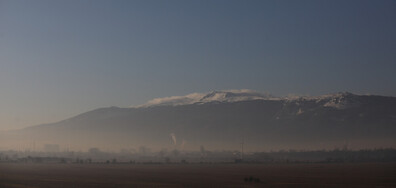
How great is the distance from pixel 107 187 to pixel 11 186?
1609 cm

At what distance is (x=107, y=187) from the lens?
94.8m

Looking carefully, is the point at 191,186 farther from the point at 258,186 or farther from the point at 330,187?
the point at 330,187

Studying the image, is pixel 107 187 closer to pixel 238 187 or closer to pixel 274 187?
pixel 238 187

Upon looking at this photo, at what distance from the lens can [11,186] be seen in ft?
309

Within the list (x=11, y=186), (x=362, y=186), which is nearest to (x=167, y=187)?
(x=11, y=186)

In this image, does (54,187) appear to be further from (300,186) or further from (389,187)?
(389,187)

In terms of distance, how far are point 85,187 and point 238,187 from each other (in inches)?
1027

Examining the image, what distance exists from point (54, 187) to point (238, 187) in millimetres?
31206

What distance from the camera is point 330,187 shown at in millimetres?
97125

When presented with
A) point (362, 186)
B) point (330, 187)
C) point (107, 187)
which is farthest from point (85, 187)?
point (362, 186)

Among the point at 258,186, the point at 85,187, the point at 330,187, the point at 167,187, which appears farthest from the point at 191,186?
the point at 330,187

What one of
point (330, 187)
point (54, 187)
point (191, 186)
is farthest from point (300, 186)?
point (54, 187)

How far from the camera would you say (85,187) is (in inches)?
3703

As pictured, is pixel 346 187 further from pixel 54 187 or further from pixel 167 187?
pixel 54 187
